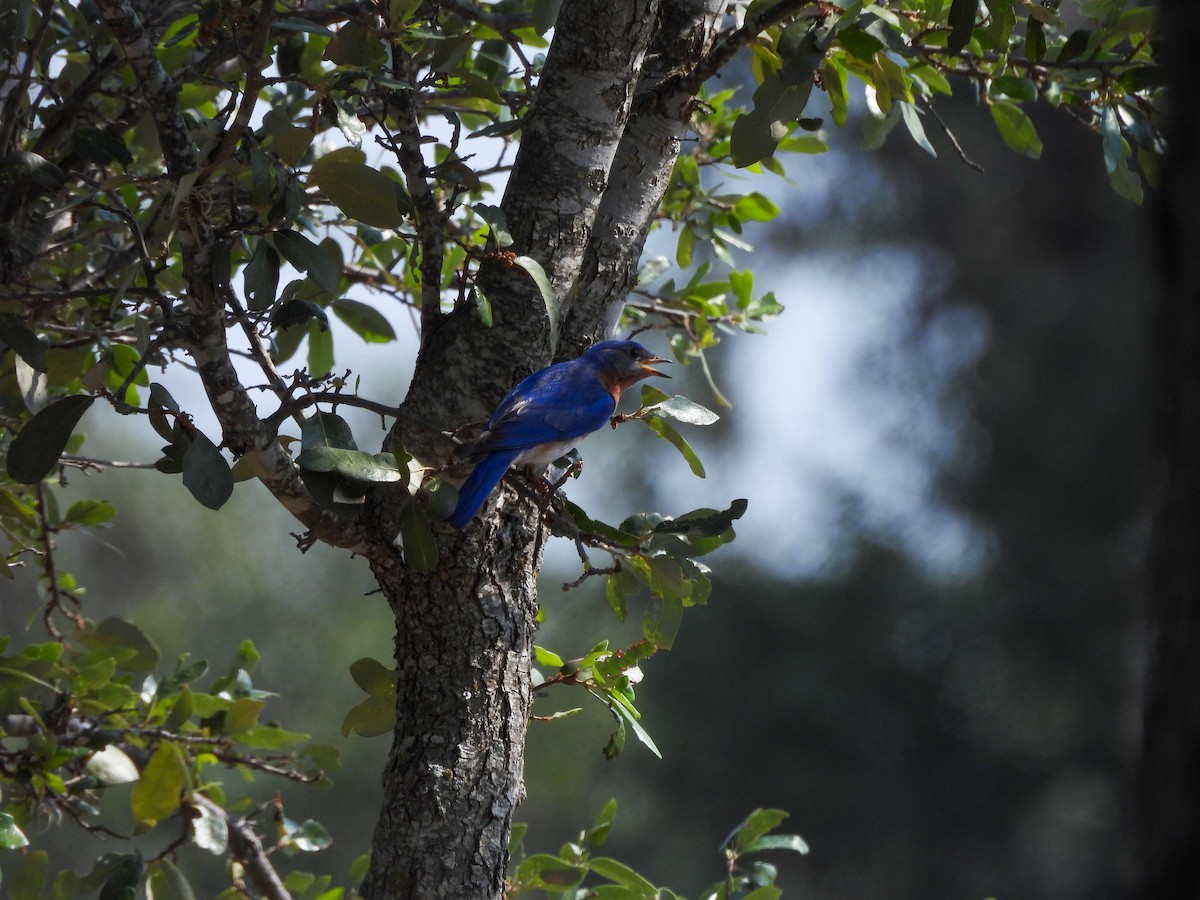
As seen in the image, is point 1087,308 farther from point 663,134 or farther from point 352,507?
point 352,507

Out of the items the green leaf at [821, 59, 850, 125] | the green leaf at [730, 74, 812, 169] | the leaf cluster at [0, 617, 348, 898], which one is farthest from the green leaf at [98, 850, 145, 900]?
the green leaf at [821, 59, 850, 125]

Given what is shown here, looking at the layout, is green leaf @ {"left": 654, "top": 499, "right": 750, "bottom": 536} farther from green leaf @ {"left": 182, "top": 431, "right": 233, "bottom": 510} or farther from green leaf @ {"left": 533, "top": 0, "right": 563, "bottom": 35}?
green leaf @ {"left": 533, "top": 0, "right": 563, "bottom": 35}

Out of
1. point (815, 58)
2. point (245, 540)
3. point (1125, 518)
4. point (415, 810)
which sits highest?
point (245, 540)

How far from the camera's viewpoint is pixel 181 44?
2244 millimetres

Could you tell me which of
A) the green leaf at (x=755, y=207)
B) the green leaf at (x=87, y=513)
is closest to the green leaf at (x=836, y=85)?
the green leaf at (x=755, y=207)

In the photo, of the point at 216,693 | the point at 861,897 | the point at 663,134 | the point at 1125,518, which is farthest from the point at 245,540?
the point at 663,134

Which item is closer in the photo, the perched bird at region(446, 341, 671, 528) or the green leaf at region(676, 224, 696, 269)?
the perched bird at region(446, 341, 671, 528)

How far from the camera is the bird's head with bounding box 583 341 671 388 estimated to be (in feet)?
7.58

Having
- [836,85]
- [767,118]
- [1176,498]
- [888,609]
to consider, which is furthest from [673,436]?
[888,609]

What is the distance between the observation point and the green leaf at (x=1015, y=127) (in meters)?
2.25

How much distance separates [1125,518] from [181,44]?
6.19 m

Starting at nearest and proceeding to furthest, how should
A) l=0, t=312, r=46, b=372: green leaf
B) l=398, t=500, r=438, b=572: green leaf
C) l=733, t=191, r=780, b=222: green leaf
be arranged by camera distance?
l=398, t=500, r=438, b=572: green leaf → l=0, t=312, r=46, b=372: green leaf → l=733, t=191, r=780, b=222: green leaf

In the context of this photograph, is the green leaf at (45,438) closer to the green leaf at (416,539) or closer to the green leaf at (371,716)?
the green leaf at (416,539)

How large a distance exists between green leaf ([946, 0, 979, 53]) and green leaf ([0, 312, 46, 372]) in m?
1.46
